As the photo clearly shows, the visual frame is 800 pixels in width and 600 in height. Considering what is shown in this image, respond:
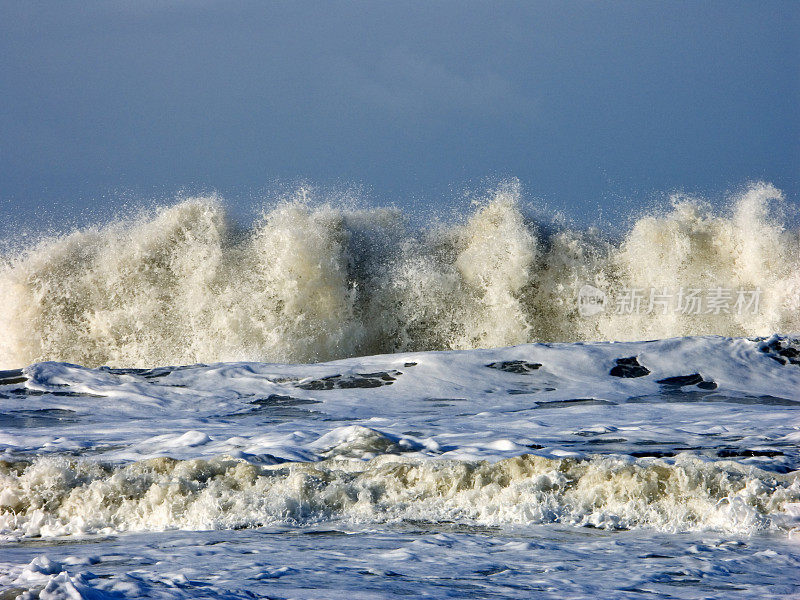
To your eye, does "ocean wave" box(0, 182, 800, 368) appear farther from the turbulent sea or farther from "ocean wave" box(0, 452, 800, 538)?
"ocean wave" box(0, 452, 800, 538)

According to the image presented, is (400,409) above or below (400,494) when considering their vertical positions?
above

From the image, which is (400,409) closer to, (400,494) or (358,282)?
(400,494)

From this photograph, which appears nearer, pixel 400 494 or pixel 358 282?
pixel 400 494

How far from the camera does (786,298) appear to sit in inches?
428

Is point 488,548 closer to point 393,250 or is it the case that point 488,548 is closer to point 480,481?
point 480,481

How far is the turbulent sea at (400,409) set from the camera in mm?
3119

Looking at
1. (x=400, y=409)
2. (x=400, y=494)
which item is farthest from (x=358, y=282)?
(x=400, y=494)

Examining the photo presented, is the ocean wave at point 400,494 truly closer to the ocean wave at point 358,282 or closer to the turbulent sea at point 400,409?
the turbulent sea at point 400,409

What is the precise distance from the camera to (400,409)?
6055mm

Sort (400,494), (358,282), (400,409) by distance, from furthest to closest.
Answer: (358,282) → (400,409) → (400,494)

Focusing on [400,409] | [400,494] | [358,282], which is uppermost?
[358,282]

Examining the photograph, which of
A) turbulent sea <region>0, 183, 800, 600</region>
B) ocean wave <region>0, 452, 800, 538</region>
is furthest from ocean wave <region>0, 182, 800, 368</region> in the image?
ocean wave <region>0, 452, 800, 538</region>

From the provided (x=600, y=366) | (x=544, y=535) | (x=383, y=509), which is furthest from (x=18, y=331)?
(x=544, y=535)

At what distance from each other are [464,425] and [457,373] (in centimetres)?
175
